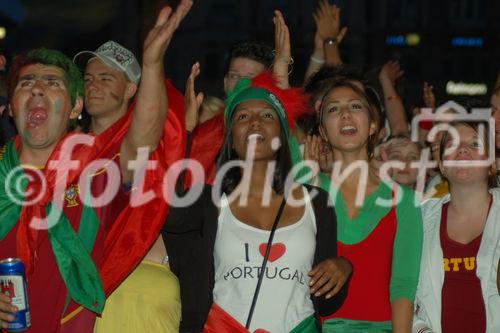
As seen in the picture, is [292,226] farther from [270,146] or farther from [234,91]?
[234,91]

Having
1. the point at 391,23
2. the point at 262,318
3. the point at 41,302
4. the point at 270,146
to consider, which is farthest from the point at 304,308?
the point at 391,23

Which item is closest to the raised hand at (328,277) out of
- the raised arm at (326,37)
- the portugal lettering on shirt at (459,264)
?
the portugal lettering on shirt at (459,264)

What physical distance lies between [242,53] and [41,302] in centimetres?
232

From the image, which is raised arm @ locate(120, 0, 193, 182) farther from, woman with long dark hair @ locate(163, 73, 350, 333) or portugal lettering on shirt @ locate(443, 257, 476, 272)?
portugal lettering on shirt @ locate(443, 257, 476, 272)

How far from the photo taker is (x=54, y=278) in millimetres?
3586

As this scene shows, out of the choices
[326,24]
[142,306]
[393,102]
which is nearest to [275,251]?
[142,306]

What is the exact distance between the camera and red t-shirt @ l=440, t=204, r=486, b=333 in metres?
3.89

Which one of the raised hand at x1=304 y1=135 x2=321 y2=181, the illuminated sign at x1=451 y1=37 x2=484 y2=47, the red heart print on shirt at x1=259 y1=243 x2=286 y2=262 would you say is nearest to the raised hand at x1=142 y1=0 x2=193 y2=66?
the red heart print on shirt at x1=259 y1=243 x2=286 y2=262

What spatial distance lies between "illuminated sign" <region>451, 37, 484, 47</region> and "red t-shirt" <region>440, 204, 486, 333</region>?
44.7 meters

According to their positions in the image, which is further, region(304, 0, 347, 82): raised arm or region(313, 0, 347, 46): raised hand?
region(313, 0, 347, 46): raised hand

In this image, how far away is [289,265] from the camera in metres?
3.65

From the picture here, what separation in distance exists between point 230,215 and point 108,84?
3.87 feet

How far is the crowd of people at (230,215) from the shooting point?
3588mm

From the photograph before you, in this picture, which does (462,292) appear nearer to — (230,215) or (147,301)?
(230,215)
